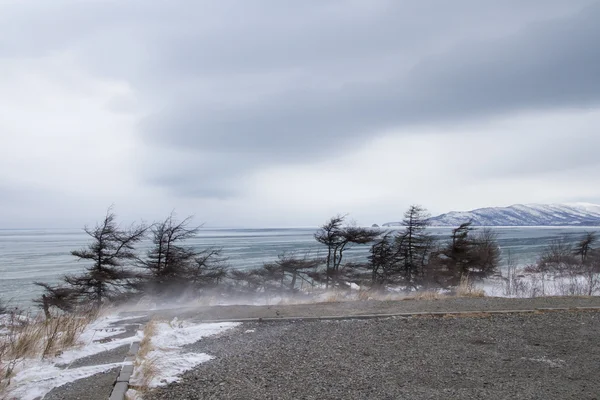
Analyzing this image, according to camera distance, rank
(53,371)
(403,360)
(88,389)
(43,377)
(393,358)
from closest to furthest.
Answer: (88,389) → (43,377) → (53,371) → (403,360) → (393,358)

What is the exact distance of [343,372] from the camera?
5.59 meters

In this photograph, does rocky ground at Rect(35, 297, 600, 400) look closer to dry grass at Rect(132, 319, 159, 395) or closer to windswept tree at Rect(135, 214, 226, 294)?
dry grass at Rect(132, 319, 159, 395)

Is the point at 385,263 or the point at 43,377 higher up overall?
the point at 43,377

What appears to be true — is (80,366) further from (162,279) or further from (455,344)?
(162,279)

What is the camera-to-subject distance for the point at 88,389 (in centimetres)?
506

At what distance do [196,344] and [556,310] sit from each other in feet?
26.0

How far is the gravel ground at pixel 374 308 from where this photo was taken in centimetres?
1008

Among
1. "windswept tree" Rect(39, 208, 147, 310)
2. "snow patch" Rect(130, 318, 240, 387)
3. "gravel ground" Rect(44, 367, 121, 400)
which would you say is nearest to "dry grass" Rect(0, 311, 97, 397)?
"gravel ground" Rect(44, 367, 121, 400)

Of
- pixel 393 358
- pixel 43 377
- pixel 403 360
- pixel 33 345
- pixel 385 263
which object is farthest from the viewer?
pixel 385 263

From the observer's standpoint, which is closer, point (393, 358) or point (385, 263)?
point (393, 358)

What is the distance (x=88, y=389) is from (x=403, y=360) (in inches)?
163

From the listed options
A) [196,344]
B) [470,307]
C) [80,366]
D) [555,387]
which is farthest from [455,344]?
[80,366]

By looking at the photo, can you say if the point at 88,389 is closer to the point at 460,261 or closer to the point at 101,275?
the point at 101,275

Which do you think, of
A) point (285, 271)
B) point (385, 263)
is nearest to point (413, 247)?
point (385, 263)
